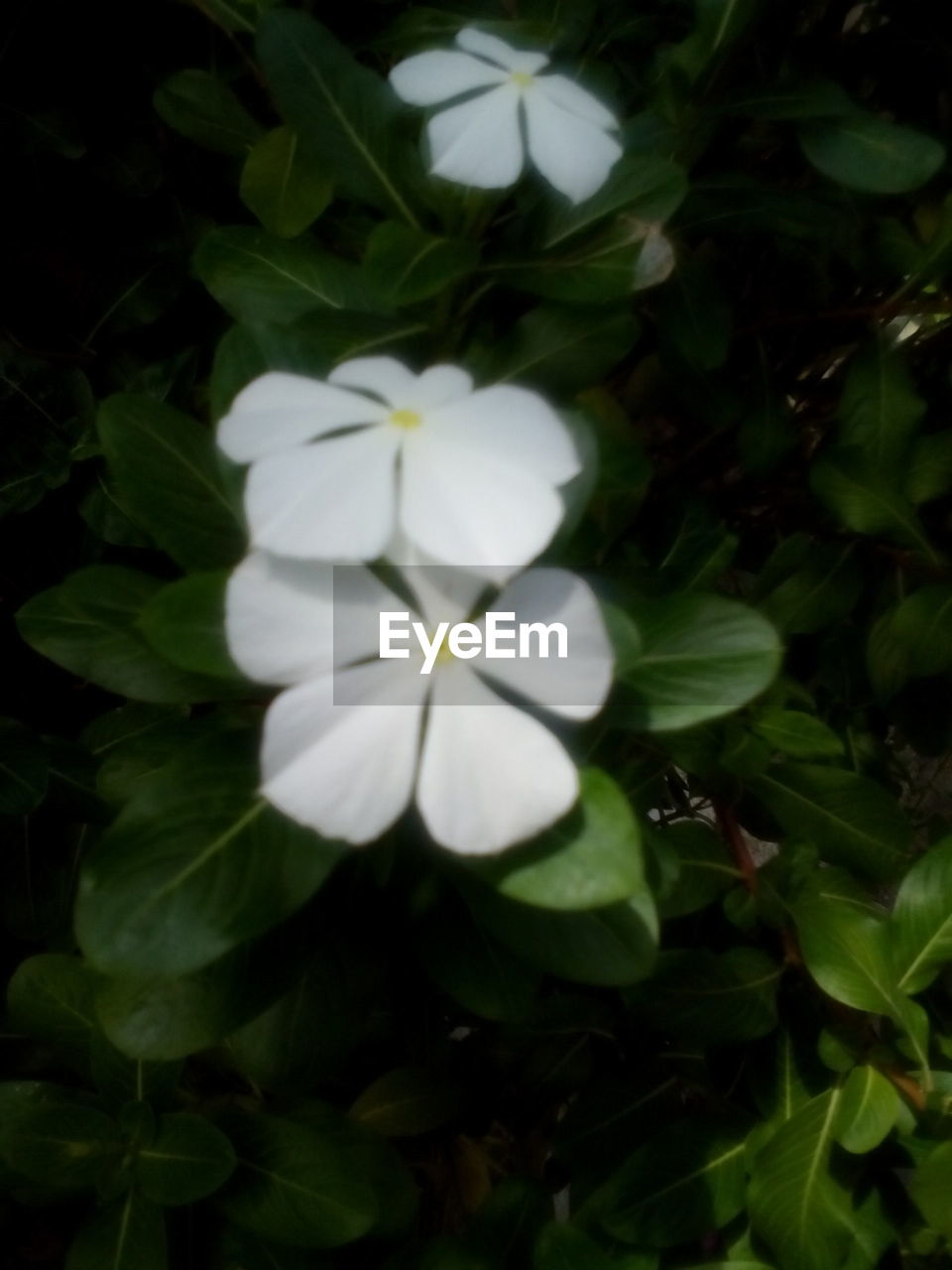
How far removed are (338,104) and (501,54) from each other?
92 millimetres

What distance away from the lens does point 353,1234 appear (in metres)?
0.62

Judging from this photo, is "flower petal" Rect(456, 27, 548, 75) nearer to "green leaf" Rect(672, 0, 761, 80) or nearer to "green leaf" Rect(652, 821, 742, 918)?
"green leaf" Rect(672, 0, 761, 80)

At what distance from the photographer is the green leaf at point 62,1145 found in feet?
2.06

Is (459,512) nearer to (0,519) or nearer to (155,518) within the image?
(155,518)

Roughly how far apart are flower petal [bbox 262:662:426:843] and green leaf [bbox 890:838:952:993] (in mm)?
414

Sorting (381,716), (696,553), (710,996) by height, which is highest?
(381,716)

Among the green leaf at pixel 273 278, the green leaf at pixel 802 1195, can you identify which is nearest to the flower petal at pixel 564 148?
the green leaf at pixel 273 278

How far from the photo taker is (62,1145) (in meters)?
0.64

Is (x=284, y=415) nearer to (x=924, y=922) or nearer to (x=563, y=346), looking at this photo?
(x=563, y=346)

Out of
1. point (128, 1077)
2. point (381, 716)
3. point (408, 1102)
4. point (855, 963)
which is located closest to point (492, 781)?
point (381, 716)

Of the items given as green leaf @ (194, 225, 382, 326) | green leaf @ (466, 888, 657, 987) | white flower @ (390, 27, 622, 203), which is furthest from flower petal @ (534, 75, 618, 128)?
green leaf @ (466, 888, 657, 987)

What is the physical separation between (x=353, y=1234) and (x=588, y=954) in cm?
33

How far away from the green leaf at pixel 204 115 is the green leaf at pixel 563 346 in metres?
0.30

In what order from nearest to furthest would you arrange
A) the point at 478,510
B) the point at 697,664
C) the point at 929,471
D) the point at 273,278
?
the point at 478,510 → the point at 697,664 → the point at 273,278 → the point at 929,471
